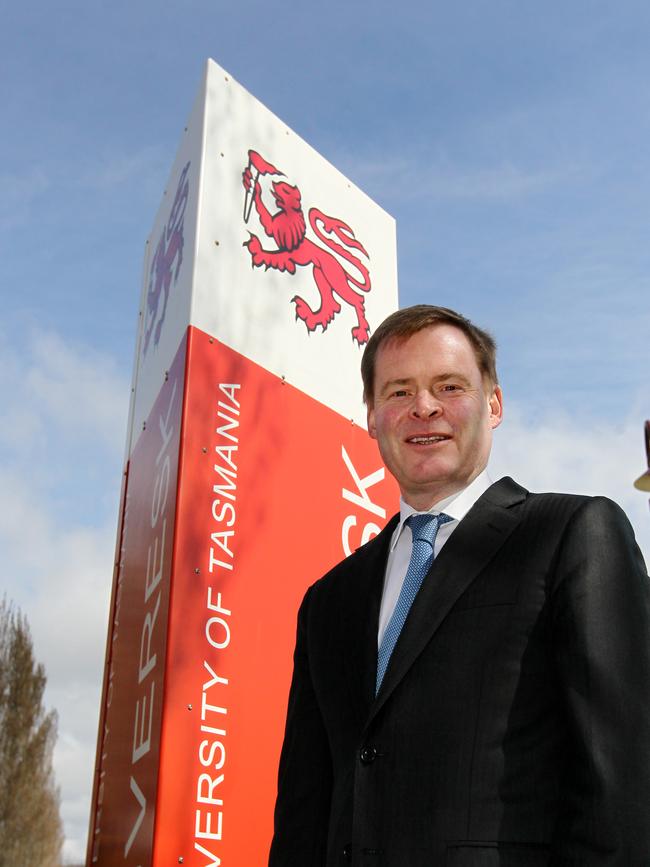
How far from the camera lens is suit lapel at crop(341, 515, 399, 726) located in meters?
1.69

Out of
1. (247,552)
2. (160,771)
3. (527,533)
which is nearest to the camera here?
(527,533)

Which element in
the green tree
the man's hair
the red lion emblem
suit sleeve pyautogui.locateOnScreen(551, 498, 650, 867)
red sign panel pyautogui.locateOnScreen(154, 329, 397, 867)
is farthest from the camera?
the green tree

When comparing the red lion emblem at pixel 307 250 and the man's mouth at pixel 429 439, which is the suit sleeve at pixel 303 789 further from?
the red lion emblem at pixel 307 250

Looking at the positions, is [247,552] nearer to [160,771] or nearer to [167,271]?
[160,771]

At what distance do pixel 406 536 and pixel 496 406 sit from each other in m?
0.35

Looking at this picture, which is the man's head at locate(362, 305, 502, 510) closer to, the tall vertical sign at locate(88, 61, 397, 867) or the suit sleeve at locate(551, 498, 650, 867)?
the suit sleeve at locate(551, 498, 650, 867)

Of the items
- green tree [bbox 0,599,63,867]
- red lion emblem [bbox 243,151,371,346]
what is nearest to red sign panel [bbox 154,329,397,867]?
red lion emblem [bbox 243,151,371,346]

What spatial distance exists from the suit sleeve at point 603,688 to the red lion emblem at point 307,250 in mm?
2968

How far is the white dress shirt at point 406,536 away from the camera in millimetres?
1780

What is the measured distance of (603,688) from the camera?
55.9 inches

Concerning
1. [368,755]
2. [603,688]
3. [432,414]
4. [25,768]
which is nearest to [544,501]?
[432,414]

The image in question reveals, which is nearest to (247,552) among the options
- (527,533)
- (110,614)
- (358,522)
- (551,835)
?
(358,522)

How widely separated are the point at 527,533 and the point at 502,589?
0.43 feet

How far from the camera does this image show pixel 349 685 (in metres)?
1.74
